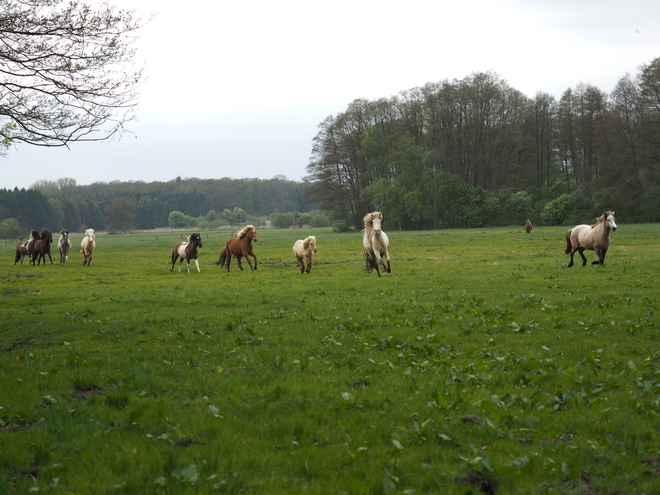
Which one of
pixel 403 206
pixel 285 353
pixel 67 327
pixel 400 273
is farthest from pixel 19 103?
pixel 403 206

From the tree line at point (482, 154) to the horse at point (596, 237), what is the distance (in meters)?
52.3

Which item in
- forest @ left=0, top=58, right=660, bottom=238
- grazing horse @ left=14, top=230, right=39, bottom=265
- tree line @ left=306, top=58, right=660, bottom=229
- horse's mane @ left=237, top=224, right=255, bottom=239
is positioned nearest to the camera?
horse's mane @ left=237, top=224, right=255, bottom=239

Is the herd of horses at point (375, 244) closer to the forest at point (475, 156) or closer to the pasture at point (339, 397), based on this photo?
the pasture at point (339, 397)

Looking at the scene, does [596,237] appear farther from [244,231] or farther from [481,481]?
[481,481]

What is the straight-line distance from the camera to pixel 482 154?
80.5 metres

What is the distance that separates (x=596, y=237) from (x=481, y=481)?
66.2ft

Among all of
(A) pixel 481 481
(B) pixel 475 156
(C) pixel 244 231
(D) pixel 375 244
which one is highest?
(B) pixel 475 156

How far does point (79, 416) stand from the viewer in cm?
625

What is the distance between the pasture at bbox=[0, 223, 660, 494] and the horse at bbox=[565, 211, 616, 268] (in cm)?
731

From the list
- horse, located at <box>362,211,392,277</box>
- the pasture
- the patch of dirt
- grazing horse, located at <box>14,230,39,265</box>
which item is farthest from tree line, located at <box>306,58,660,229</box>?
the patch of dirt

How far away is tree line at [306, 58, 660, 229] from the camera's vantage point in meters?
75.9

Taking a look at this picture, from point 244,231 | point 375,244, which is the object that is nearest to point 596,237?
point 375,244

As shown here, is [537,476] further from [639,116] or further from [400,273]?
[639,116]

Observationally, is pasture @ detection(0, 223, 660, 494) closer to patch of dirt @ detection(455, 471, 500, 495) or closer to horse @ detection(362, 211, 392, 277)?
patch of dirt @ detection(455, 471, 500, 495)
